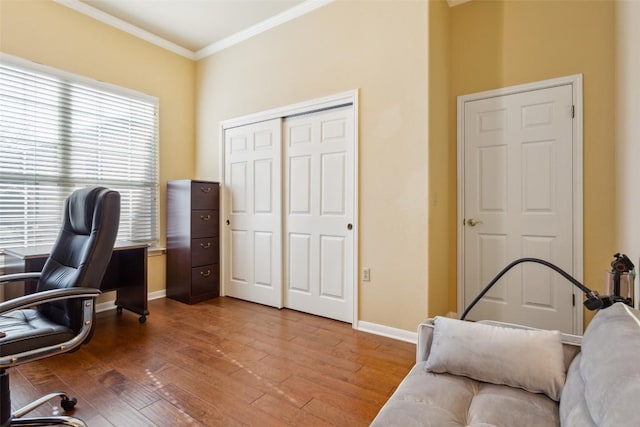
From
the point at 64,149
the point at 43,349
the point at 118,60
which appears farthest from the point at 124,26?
the point at 43,349

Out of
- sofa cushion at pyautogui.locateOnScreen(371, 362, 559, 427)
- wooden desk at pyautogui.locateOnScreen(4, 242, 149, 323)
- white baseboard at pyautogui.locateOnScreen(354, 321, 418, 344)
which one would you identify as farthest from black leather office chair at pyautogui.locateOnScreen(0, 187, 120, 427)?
white baseboard at pyautogui.locateOnScreen(354, 321, 418, 344)

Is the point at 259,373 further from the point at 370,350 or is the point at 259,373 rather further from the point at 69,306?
the point at 69,306

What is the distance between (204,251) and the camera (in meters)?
3.66

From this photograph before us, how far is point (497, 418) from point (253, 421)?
113 cm

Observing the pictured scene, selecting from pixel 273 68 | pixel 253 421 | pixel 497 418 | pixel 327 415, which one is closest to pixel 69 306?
pixel 253 421

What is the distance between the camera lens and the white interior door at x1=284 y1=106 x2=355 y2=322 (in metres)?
2.96

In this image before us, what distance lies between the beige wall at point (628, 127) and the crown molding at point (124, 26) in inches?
161

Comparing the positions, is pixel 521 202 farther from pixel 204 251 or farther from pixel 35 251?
pixel 35 251

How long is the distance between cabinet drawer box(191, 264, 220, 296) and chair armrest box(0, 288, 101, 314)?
2095 mm

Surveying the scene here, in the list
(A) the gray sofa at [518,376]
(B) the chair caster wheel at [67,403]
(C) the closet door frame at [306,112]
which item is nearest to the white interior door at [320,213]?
(C) the closet door frame at [306,112]

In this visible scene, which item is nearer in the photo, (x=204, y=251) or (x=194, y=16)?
(x=194, y=16)

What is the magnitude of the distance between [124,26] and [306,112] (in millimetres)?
2163

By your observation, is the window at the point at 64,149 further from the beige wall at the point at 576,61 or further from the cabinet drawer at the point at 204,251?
the beige wall at the point at 576,61

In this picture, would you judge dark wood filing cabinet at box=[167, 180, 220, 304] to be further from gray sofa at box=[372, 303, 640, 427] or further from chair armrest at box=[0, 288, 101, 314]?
gray sofa at box=[372, 303, 640, 427]
